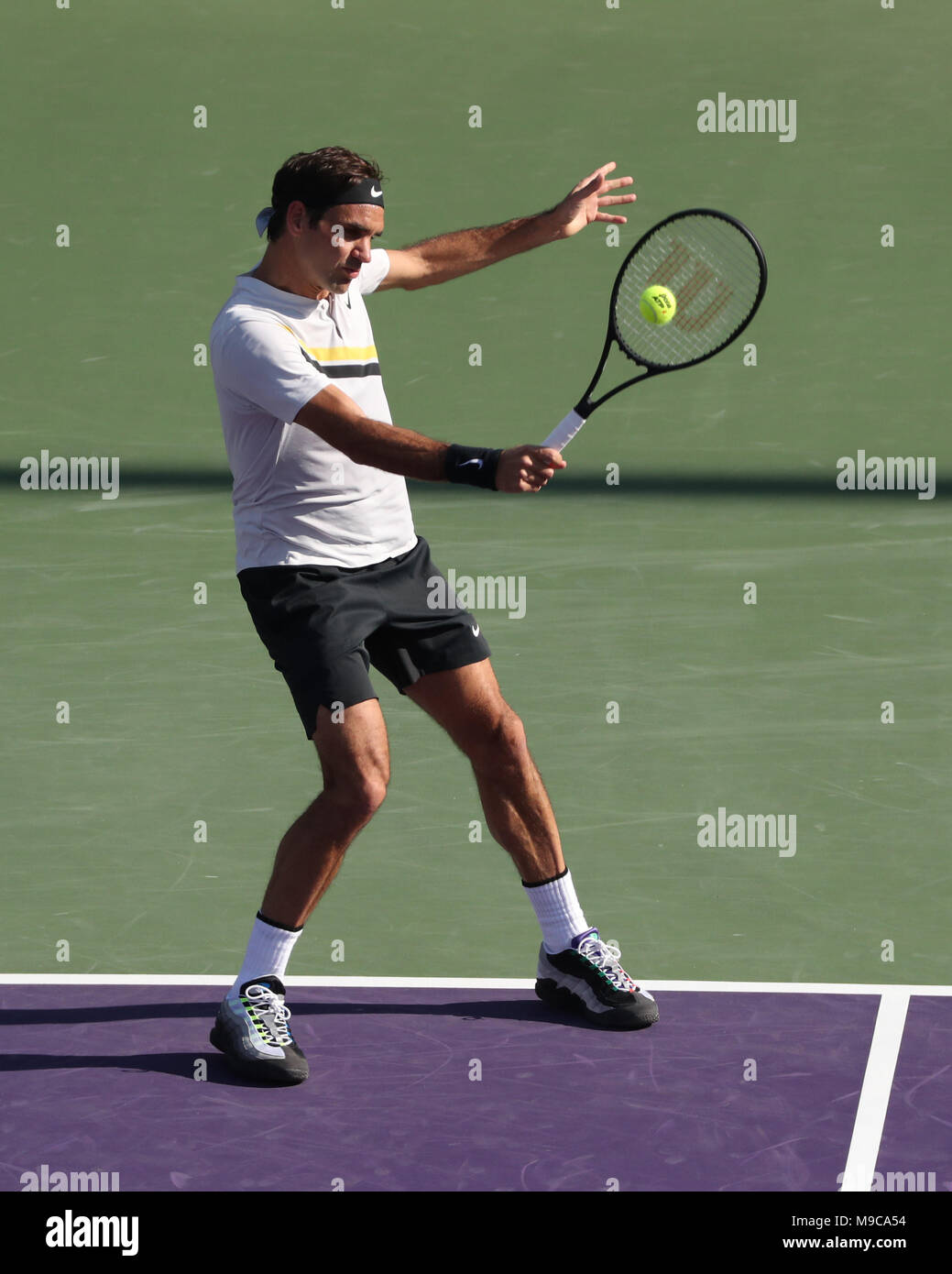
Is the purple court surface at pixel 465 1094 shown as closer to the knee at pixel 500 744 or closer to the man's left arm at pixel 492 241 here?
the knee at pixel 500 744

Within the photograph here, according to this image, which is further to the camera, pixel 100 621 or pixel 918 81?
pixel 918 81

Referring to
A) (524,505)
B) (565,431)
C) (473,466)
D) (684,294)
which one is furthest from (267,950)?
(524,505)

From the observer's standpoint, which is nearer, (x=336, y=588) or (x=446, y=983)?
(x=336, y=588)

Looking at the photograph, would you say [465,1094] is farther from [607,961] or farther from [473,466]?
[473,466]

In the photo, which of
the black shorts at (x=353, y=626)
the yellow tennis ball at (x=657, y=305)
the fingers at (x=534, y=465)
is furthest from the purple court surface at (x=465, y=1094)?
the yellow tennis ball at (x=657, y=305)

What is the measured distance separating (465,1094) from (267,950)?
606mm

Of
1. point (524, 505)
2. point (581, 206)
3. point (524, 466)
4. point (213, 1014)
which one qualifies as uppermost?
point (581, 206)

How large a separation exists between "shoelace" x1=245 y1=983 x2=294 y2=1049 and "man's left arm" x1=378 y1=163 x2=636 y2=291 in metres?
1.83

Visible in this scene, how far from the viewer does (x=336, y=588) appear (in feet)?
15.6

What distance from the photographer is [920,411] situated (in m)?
8.91

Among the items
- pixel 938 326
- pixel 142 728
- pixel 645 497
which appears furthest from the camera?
pixel 938 326

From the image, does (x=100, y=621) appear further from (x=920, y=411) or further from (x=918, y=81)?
(x=918, y=81)
